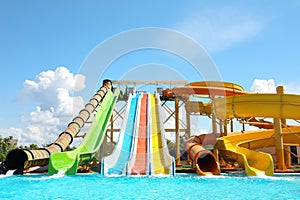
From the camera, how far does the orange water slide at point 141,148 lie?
380 inches

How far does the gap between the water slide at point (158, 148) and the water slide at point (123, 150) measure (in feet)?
2.83

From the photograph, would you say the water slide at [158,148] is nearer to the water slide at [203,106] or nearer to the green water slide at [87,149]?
the water slide at [203,106]

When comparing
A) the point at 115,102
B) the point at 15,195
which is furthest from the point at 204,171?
the point at 115,102

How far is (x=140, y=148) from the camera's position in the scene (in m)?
11.3

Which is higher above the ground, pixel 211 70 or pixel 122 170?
pixel 211 70

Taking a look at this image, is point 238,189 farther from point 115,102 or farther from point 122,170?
point 115,102

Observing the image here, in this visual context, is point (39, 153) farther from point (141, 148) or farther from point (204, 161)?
point (204, 161)

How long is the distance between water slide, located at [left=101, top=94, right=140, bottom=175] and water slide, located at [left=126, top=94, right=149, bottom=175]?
8.0 inches

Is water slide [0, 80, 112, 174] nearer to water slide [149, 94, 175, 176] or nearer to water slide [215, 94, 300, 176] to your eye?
water slide [149, 94, 175, 176]

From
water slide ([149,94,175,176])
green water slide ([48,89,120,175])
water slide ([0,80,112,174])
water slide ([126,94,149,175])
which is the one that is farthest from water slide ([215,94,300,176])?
water slide ([0,80,112,174])

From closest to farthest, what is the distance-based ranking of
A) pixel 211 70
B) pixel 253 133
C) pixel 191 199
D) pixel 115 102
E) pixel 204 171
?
pixel 191 199, pixel 204 171, pixel 211 70, pixel 253 133, pixel 115 102

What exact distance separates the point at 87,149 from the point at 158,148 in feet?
8.98

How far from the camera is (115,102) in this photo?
16328 millimetres

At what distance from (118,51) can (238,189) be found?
24.1ft
